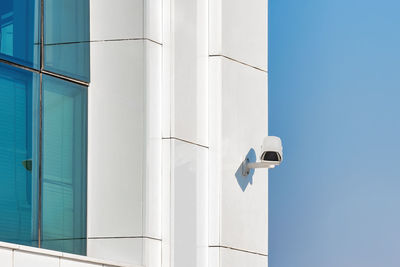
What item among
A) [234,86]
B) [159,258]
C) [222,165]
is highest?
[234,86]

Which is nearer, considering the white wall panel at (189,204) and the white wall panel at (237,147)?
the white wall panel at (189,204)

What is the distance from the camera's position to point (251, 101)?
13758 mm

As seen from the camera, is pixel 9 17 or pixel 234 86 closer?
pixel 9 17

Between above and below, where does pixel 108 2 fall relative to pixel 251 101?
above

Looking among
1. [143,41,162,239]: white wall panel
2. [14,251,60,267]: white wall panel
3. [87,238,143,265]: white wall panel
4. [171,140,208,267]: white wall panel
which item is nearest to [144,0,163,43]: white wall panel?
[143,41,162,239]: white wall panel

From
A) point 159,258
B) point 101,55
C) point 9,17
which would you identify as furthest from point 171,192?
point 9,17

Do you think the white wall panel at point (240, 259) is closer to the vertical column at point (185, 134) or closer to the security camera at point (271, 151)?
the vertical column at point (185, 134)

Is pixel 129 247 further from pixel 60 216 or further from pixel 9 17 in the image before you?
pixel 9 17

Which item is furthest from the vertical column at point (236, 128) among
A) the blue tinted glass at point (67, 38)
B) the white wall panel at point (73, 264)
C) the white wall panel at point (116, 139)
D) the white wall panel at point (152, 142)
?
the white wall panel at point (73, 264)

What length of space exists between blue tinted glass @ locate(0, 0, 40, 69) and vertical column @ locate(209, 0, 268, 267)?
2.36 m

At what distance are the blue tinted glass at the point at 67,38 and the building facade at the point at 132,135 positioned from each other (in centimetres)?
1

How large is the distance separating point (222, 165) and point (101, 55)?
1.90 m

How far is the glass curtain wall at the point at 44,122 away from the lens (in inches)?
439

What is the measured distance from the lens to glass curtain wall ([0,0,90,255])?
36.6 feet
